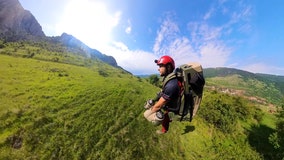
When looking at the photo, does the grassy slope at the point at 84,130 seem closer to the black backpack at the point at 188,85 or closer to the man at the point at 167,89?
the man at the point at 167,89

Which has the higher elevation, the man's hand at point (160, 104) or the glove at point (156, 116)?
the man's hand at point (160, 104)

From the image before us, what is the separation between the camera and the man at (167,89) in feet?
18.4

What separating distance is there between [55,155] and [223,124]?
35473 millimetres

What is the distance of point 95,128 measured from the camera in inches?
1318

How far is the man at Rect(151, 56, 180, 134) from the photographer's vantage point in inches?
221

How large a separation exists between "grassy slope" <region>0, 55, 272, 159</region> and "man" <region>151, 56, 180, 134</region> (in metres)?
24.3

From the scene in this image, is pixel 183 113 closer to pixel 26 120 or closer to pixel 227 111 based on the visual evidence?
pixel 26 120

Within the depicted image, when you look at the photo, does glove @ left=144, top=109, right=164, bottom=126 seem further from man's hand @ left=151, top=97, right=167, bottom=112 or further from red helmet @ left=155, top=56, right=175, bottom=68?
red helmet @ left=155, top=56, right=175, bottom=68

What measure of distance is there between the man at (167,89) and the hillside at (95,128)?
24353mm

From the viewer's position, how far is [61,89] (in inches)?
1777

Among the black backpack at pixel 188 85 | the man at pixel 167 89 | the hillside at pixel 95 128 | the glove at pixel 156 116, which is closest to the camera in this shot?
the man at pixel 167 89

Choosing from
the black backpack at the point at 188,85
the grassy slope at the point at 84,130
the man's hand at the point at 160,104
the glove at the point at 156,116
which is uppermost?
the black backpack at the point at 188,85

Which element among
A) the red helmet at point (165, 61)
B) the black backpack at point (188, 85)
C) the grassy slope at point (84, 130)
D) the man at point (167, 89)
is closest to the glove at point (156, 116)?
the man at point (167, 89)

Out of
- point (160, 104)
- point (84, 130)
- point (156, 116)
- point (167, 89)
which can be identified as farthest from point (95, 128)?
point (167, 89)
